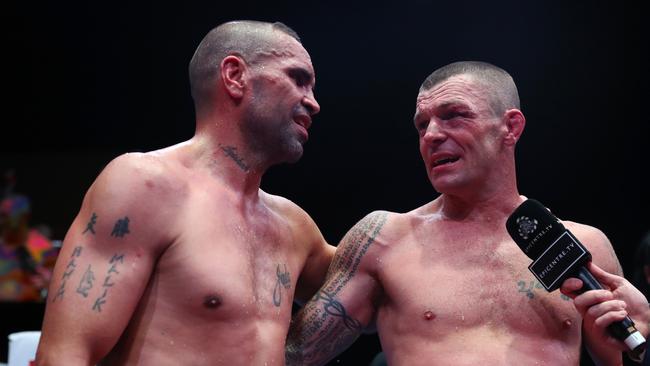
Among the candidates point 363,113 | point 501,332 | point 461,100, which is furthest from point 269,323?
point 363,113

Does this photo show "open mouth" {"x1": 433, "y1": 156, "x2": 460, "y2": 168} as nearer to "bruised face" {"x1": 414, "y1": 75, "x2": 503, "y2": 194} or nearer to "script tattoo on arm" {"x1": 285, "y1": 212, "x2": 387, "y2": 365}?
"bruised face" {"x1": 414, "y1": 75, "x2": 503, "y2": 194}

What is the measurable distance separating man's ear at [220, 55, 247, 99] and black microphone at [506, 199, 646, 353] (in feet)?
2.17

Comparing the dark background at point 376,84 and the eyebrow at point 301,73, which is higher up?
the eyebrow at point 301,73

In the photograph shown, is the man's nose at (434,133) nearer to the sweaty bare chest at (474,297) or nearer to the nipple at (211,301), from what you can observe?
the sweaty bare chest at (474,297)

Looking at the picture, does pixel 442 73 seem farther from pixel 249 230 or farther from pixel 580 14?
pixel 580 14

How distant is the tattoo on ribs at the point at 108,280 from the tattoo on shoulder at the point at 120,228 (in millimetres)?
39

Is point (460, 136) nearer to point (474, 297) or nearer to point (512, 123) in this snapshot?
point (512, 123)

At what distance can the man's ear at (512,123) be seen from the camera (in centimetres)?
204

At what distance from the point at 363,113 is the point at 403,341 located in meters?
2.07

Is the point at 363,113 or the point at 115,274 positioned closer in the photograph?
the point at 115,274

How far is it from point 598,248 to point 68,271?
115 centimetres

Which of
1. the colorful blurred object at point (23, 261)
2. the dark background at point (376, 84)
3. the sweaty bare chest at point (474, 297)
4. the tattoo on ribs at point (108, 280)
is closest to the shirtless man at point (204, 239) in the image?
the tattoo on ribs at point (108, 280)

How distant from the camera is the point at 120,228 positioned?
5.33 ft

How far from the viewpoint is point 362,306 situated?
201 centimetres
